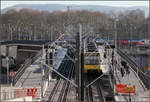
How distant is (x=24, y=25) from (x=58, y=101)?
2459 centimetres

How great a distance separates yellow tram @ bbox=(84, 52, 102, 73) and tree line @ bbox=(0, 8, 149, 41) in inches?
580

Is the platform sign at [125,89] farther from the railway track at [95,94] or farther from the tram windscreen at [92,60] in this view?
the tram windscreen at [92,60]

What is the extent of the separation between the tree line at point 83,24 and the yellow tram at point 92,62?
48.3ft

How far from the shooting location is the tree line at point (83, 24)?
29.2 metres

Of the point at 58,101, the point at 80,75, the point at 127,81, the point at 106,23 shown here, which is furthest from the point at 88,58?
the point at 106,23

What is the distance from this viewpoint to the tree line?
29.2m

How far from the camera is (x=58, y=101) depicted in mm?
9125

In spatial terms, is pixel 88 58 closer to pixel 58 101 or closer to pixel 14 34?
pixel 58 101

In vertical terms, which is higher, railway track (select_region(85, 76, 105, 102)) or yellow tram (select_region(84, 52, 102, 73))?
yellow tram (select_region(84, 52, 102, 73))

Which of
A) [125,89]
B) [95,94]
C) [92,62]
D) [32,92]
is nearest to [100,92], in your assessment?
[95,94]

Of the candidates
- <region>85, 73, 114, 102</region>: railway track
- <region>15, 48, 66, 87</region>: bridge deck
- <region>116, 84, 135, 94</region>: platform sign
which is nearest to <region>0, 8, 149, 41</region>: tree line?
<region>15, 48, 66, 87</region>: bridge deck

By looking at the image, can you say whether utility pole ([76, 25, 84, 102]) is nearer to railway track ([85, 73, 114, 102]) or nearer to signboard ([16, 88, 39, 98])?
signboard ([16, 88, 39, 98])

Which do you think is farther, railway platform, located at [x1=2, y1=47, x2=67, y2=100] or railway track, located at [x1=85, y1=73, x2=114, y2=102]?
railway track, located at [x1=85, y1=73, x2=114, y2=102]

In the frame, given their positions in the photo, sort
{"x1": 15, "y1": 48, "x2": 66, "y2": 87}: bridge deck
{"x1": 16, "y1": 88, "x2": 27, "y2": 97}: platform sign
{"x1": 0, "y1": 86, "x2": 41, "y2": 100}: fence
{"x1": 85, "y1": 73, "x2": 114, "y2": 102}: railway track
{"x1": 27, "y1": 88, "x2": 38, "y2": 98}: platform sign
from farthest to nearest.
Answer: {"x1": 15, "y1": 48, "x2": 66, "y2": 87}: bridge deck < {"x1": 85, "y1": 73, "x2": 114, "y2": 102}: railway track < {"x1": 27, "y1": 88, "x2": 38, "y2": 98}: platform sign < {"x1": 16, "y1": 88, "x2": 27, "y2": 97}: platform sign < {"x1": 0, "y1": 86, "x2": 41, "y2": 100}: fence
